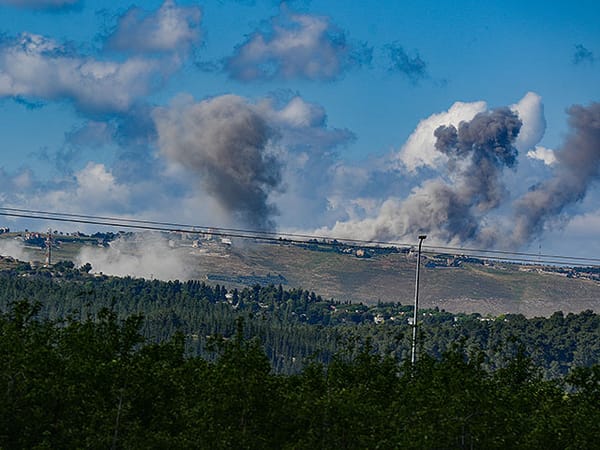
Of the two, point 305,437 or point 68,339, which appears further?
point 68,339

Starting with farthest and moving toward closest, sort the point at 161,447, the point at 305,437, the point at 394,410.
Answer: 1. the point at 394,410
2. the point at 305,437
3. the point at 161,447

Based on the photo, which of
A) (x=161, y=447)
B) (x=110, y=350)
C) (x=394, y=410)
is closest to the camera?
(x=161, y=447)

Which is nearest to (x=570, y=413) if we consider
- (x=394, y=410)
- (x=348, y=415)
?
(x=394, y=410)

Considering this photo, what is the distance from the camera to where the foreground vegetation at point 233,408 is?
190ft

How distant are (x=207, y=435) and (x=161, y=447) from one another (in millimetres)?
2721

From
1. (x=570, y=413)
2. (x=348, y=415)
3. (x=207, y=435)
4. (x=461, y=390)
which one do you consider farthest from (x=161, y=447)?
(x=570, y=413)

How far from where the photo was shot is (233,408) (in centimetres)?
6194

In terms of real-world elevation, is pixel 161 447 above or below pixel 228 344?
below

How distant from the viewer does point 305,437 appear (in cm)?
6094

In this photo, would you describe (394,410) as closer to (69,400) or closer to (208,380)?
(208,380)

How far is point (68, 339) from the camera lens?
240ft

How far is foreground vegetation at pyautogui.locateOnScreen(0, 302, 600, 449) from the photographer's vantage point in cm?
5778

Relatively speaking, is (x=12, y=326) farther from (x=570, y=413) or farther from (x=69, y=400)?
(x=570, y=413)

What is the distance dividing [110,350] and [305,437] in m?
18.4
